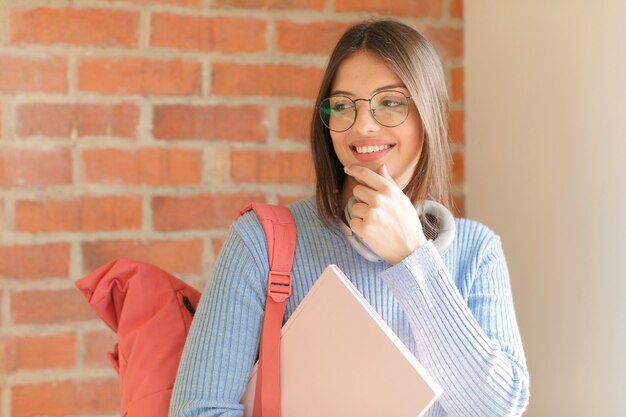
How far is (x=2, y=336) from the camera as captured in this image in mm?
1529

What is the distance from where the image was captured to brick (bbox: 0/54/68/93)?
4.95 ft

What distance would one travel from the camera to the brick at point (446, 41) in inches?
69.9

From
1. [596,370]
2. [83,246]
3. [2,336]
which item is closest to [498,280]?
[596,370]

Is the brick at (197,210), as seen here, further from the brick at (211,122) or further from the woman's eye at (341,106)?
the woman's eye at (341,106)

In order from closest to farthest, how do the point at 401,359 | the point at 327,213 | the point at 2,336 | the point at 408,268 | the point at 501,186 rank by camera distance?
1. the point at 401,359
2. the point at 408,268
3. the point at 327,213
4. the point at 2,336
5. the point at 501,186

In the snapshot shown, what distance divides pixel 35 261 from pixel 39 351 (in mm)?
175

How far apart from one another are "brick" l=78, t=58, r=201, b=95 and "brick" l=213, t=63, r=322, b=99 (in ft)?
0.17

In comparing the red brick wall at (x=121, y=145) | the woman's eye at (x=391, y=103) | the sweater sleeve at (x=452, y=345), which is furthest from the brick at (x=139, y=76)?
the sweater sleeve at (x=452, y=345)

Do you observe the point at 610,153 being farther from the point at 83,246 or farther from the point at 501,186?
the point at 83,246

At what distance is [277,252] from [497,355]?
0.33 m

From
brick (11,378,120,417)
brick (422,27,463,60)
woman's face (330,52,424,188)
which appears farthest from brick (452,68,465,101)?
brick (11,378,120,417)

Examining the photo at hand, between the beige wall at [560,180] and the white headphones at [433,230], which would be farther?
the beige wall at [560,180]

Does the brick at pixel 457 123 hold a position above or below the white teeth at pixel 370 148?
above

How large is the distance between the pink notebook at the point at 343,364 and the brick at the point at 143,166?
64 cm
